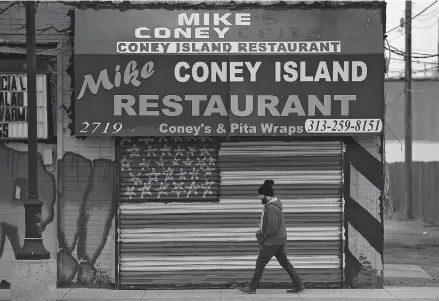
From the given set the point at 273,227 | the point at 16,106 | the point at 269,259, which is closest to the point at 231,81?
the point at 273,227

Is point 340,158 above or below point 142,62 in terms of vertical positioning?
below

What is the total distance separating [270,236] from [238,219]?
1168 mm

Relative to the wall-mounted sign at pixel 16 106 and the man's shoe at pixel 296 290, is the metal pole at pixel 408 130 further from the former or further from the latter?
the wall-mounted sign at pixel 16 106

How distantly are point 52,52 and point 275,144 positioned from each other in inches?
160

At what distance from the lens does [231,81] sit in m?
15.5

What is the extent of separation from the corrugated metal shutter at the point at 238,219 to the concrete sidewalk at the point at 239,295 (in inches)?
18.0

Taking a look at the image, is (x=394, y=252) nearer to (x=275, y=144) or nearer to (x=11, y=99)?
(x=275, y=144)

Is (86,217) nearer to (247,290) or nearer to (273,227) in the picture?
(247,290)

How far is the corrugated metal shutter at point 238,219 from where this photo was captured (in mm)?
15797

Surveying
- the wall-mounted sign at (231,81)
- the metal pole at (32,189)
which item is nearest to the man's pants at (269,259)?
the wall-mounted sign at (231,81)

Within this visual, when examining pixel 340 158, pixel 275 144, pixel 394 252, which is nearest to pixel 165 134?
pixel 275 144

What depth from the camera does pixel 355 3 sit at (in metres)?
15.6

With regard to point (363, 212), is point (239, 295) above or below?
below

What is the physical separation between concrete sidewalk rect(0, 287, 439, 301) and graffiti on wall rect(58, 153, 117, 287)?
14.2 inches
